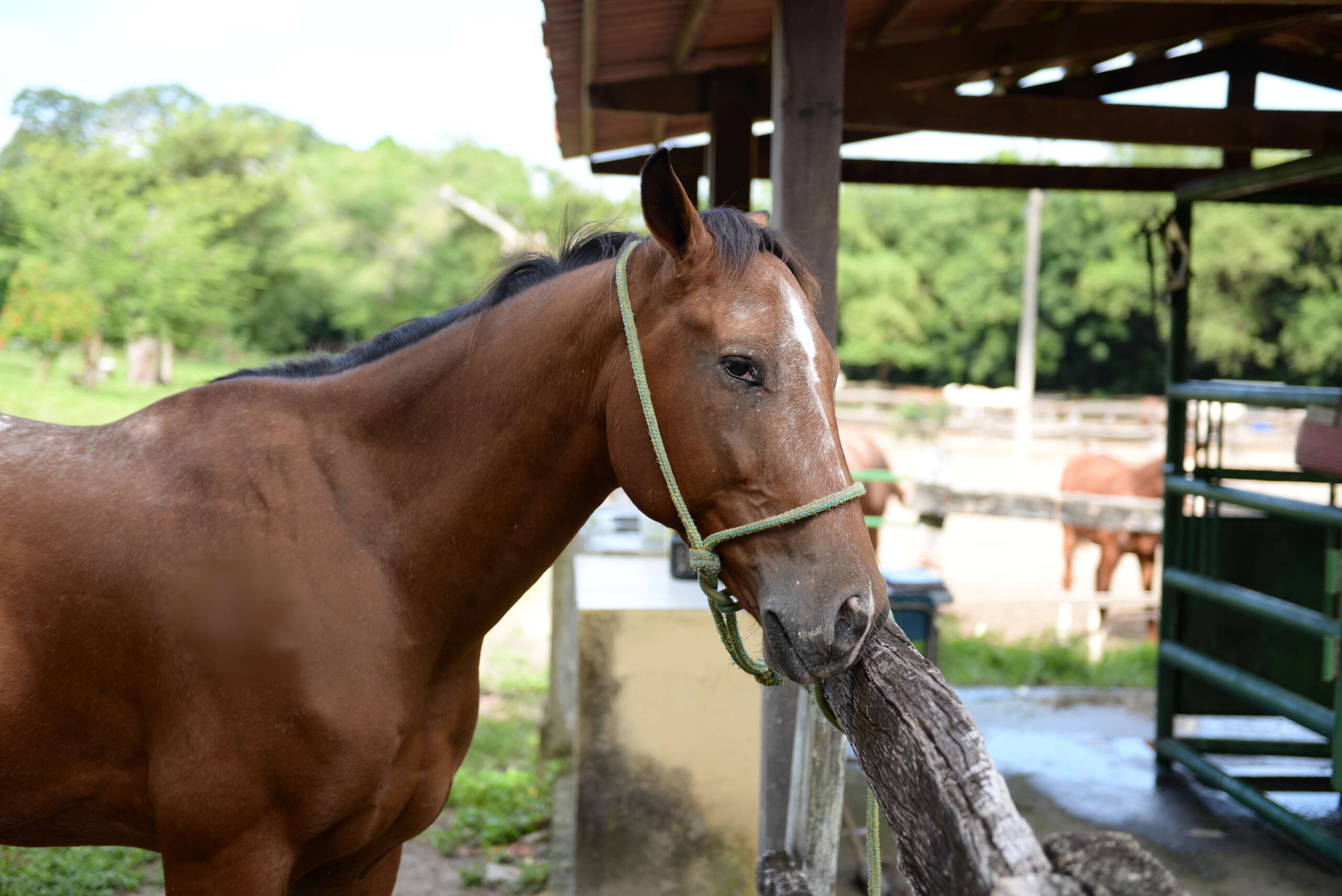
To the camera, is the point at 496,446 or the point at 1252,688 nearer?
the point at 496,446

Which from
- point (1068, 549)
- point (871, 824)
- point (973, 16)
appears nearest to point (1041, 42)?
point (973, 16)

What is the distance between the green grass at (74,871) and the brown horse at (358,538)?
2.09 metres

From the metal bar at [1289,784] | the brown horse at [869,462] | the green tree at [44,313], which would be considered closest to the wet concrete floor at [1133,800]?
the metal bar at [1289,784]

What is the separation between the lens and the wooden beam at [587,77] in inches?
123

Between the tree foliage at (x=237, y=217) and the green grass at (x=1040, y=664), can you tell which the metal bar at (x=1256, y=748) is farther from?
the tree foliage at (x=237, y=217)

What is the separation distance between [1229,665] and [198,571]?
172 inches

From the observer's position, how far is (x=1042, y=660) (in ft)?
22.0

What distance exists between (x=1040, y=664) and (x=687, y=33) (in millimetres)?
5176

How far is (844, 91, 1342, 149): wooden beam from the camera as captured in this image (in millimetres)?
3547

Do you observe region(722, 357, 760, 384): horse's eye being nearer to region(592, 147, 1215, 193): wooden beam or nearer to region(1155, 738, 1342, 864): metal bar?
region(1155, 738, 1342, 864): metal bar

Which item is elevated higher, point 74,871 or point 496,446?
point 496,446

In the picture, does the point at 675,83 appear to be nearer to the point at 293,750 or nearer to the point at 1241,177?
the point at 1241,177

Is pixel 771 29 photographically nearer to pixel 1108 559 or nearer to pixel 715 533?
pixel 715 533

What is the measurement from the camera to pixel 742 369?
156cm
